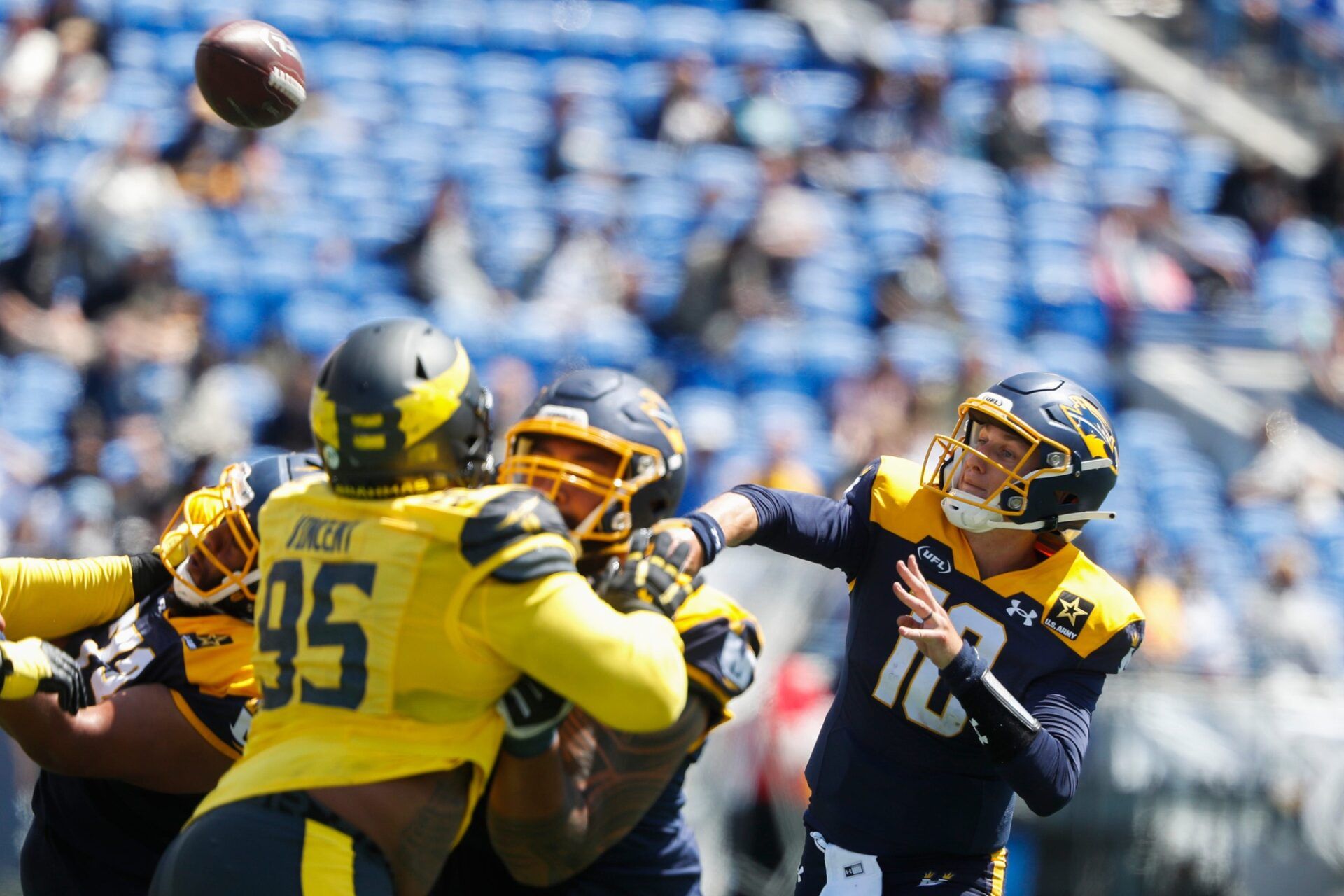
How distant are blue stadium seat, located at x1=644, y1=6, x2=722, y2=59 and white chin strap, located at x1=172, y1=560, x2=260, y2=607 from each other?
8.89m

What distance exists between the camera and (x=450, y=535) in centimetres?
290

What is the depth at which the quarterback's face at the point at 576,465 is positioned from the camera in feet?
10.7

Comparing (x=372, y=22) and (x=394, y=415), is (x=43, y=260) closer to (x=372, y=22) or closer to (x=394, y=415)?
(x=372, y=22)

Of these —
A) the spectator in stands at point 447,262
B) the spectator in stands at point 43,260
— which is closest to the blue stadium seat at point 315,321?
the spectator in stands at point 447,262

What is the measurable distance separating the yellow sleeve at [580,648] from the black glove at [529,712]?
0.11 meters

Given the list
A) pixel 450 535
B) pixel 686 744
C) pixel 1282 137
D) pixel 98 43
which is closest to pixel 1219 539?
pixel 1282 137

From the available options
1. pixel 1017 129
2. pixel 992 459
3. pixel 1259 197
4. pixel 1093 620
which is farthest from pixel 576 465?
pixel 1259 197

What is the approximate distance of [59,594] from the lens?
3.88 metres

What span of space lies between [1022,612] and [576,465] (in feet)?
4.39

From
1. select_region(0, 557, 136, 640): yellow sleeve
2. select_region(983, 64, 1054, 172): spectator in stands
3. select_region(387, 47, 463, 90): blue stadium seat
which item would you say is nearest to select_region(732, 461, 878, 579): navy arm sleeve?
select_region(0, 557, 136, 640): yellow sleeve

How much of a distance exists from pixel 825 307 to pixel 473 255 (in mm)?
2409

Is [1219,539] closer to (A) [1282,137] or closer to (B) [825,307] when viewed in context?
(B) [825,307]

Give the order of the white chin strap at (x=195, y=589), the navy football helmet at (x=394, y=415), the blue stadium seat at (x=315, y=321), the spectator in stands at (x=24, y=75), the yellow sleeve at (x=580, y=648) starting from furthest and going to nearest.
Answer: the spectator in stands at (x=24, y=75)
the blue stadium seat at (x=315, y=321)
the white chin strap at (x=195, y=589)
the navy football helmet at (x=394, y=415)
the yellow sleeve at (x=580, y=648)

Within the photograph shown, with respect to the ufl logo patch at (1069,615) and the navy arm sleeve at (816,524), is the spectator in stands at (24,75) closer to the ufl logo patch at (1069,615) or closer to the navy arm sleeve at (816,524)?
the navy arm sleeve at (816,524)
